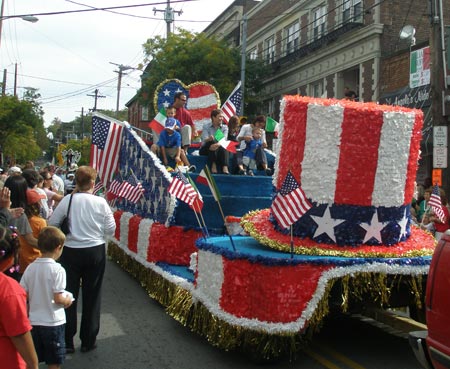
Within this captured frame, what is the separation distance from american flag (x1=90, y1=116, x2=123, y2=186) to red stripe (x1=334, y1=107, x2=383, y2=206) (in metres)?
5.89

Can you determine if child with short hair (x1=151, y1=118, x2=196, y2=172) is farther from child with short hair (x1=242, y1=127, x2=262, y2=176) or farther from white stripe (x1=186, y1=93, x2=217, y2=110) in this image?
white stripe (x1=186, y1=93, x2=217, y2=110)

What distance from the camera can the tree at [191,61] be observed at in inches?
1235

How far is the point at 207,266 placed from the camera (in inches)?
228

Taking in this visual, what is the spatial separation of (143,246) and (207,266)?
2.91 m

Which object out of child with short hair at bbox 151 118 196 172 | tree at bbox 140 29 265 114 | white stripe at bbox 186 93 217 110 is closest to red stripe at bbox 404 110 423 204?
child with short hair at bbox 151 118 196 172

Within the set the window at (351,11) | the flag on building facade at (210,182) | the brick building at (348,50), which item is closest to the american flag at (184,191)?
the flag on building facade at (210,182)

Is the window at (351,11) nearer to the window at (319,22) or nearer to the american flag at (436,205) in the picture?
the window at (319,22)

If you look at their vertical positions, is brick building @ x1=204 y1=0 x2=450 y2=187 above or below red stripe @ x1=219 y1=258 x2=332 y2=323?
above

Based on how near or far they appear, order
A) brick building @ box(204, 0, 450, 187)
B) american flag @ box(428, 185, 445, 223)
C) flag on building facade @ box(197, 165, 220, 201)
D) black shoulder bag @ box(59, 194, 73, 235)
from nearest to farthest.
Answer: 1. black shoulder bag @ box(59, 194, 73, 235)
2. flag on building facade @ box(197, 165, 220, 201)
3. american flag @ box(428, 185, 445, 223)
4. brick building @ box(204, 0, 450, 187)

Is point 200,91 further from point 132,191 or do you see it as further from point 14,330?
point 14,330

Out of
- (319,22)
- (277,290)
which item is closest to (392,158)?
(277,290)

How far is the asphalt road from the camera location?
214 inches

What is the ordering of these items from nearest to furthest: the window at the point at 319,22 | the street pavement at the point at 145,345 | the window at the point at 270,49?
the street pavement at the point at 145,345 → the window at the point at 319,22 → the window at the point at 270,49

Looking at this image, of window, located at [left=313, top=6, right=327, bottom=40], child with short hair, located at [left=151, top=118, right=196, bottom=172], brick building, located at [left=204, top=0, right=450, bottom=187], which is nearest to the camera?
child with short hair, located at [left=151, top=118, right=196, bottom=172]
